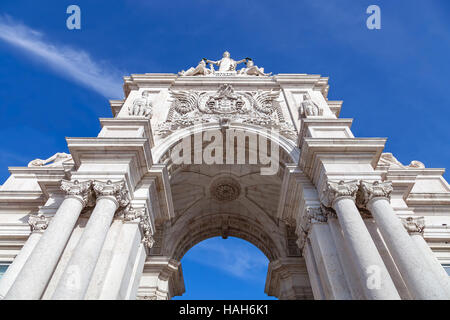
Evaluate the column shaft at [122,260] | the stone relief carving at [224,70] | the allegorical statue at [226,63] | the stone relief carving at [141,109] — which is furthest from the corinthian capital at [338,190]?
the allegorical statue at [226,63]

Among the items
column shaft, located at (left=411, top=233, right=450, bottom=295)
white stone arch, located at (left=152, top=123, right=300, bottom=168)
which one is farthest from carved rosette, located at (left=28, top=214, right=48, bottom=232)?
column shaft, located at (left=411, top=233, right=450, bottom=295)

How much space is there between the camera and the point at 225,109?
48.2 feet

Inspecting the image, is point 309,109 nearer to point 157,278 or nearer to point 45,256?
point 157,278

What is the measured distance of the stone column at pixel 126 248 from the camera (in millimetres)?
8164

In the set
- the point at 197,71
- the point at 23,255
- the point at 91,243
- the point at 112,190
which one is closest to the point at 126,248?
the point at 91,243

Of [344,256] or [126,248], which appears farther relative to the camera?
[126,248]

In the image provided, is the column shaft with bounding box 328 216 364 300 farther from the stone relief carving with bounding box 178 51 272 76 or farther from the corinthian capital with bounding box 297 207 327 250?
the stone relief carving with bounding box 178 51 272 76

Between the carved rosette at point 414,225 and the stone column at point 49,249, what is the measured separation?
10.8m

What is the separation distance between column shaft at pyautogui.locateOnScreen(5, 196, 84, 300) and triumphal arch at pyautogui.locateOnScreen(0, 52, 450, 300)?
32 millimetres

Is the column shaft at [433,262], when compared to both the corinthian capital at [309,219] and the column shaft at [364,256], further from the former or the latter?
the corinthian capital at [309,219]

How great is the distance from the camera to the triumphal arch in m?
7.98

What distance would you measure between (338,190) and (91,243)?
7.32 m

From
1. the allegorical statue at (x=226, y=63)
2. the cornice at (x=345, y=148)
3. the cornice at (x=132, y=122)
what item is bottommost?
the cornice at (x=345, y=148)
